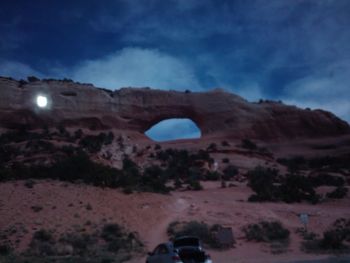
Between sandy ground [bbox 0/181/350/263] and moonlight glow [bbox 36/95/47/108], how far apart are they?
33.8 meters

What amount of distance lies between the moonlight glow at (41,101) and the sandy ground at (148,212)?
3380 centimetres

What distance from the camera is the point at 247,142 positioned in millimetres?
62000

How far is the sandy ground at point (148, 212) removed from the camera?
23323mm

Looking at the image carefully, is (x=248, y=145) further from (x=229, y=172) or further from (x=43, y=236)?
(x=43, y=236)

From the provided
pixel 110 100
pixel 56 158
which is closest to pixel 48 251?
pixel 56 158

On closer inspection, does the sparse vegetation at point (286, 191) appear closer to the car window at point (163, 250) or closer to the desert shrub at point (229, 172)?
the desert shrub at point (229, 172)

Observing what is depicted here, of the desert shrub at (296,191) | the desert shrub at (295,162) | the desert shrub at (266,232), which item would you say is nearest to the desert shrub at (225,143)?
the desert shrub at (295,162)

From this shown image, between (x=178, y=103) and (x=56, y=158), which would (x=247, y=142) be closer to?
(x=178, y=103)

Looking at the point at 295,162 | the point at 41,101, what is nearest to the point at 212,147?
the point at 295,162

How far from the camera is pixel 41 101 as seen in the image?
6406cm

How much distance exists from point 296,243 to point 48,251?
42.0 ft

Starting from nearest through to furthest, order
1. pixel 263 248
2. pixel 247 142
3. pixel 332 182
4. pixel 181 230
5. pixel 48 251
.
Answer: pixel 48 251 < pixel 263 248 < pixel 181 230 < pixel 332 182 < pixel 247 142

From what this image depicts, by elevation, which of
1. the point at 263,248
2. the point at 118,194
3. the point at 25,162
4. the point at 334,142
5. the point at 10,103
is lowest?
the point at 263,248

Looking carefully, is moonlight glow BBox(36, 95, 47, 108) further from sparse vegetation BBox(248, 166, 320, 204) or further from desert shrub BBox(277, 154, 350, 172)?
sparse vegetation BBox(248, 166, 320, 204)
